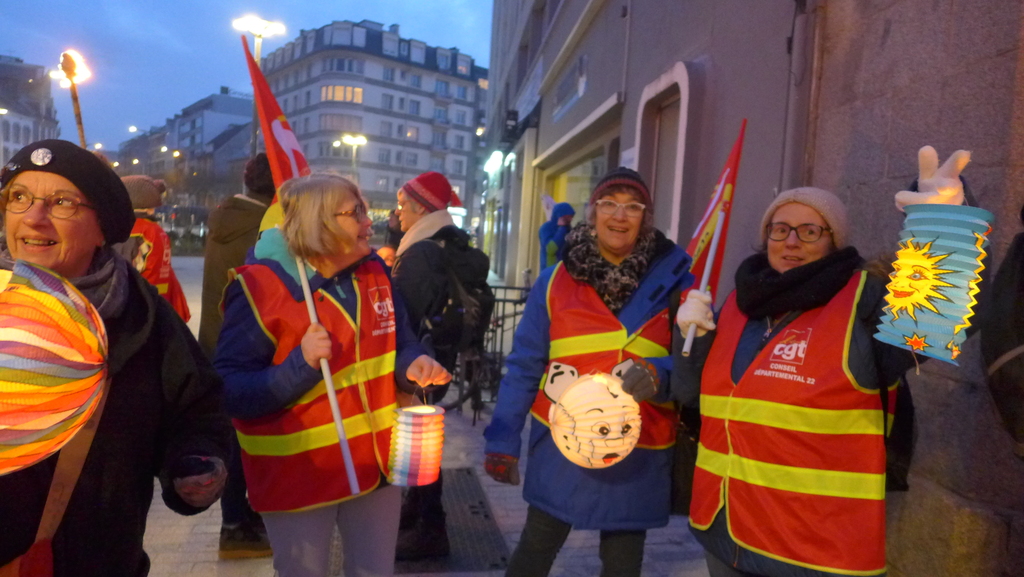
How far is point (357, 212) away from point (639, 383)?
1.17m

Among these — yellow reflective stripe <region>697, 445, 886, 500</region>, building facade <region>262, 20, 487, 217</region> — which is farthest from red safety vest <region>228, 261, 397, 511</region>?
building facade <region>262, 20, 487, 217</region>

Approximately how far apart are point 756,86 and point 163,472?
439cm

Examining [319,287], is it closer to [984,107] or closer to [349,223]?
[349,223]

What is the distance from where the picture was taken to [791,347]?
6.63ft

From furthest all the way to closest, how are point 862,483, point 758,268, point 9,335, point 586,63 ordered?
point 586,63 < point 758,268 < point 862,483 < point 9,335

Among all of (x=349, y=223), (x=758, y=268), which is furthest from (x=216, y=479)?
(x=758, y=268)

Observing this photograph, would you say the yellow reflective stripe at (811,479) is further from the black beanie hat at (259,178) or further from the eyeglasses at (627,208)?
the black beanie hat at (259,178)

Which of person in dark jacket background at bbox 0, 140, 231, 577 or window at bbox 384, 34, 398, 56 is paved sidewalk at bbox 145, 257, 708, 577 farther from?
window at bbox 384, 34, 398, 56

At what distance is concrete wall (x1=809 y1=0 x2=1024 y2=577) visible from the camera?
2.57 meters

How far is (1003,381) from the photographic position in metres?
1.54

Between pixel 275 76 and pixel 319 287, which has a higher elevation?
pixel 275 76

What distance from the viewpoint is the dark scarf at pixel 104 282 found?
1637 mm

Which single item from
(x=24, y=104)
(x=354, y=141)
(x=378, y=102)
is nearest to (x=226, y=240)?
(x=354, y=141)

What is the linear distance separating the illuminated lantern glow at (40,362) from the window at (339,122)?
242ft
